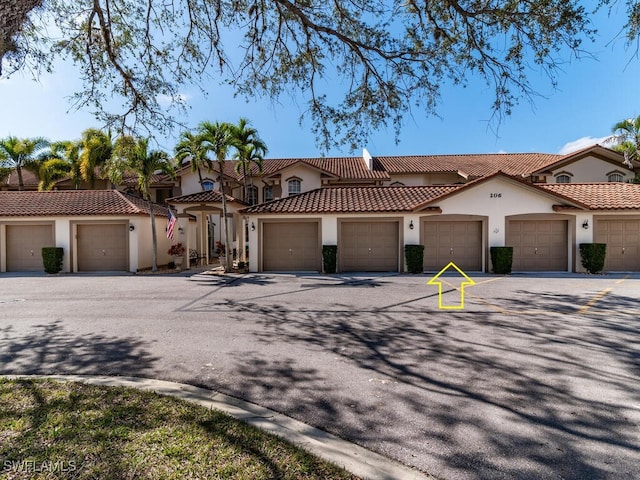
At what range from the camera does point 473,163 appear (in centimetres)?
2834

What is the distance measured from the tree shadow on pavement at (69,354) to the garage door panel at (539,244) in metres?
17.0

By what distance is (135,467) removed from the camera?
2768mm

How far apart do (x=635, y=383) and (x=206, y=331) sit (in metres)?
7.00

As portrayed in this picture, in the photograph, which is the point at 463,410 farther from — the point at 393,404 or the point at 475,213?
the point at 475,213

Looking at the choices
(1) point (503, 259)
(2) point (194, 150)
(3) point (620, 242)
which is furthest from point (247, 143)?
(3) point (620, 242)

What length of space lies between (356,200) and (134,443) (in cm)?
1649

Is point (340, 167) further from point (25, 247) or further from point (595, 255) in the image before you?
point (25, 247)

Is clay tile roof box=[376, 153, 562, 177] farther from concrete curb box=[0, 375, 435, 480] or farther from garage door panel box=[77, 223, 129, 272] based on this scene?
concrete curb box=[0, 375, 435, 480]

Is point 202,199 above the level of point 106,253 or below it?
above

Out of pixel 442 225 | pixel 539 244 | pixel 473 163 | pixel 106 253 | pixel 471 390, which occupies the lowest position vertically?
pixel 471 390

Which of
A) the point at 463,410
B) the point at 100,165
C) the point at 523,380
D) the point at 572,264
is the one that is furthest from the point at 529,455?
the point at 100,165

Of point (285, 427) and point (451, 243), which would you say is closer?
point (285, 427)

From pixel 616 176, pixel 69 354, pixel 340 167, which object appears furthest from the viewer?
pixel 340 167

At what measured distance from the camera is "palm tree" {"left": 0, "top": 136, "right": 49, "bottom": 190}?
931 inches
